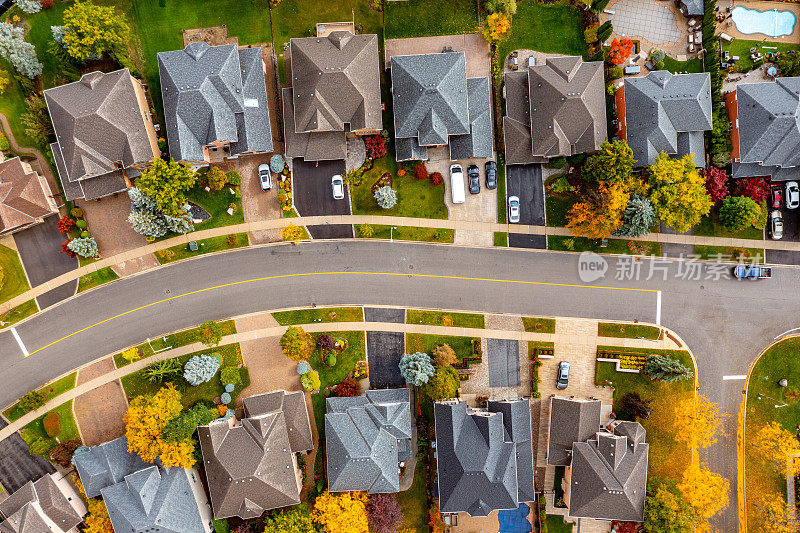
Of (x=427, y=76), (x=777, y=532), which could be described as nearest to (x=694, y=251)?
(x=777, y=532)

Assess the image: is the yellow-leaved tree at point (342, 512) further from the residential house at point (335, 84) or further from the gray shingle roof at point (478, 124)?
the gray shingle roof at point (478, 124)

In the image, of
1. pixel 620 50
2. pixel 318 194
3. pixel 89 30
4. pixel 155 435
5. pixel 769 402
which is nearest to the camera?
pixel 155 435

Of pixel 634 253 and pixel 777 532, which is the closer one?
pixel 777 532

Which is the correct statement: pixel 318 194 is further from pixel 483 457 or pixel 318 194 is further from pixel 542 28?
pixel 483 457

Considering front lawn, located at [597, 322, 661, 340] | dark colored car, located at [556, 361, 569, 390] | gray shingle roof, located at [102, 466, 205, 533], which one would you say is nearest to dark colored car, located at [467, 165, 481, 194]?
front lawn, located at [597, 322, 661, 340]

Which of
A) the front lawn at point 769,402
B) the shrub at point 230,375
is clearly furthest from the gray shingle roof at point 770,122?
the shrub at point 230,375

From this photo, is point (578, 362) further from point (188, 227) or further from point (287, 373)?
point (188, 227)

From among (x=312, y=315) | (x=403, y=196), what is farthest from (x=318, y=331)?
(x=403, y=196)
